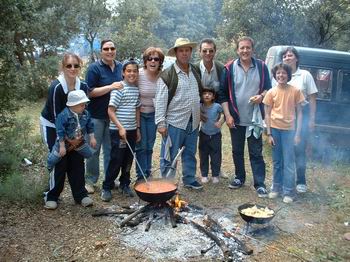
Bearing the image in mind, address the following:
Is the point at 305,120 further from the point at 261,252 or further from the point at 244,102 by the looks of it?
the point at 261,252

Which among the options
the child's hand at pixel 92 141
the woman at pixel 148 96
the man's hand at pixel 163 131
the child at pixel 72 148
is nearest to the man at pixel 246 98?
the man's hand at pixel 163 131

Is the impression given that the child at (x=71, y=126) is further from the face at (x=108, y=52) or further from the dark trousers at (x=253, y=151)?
the dark trousers at (x=253, y=151)

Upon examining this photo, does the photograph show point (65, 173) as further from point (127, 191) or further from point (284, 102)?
point (284, 102)

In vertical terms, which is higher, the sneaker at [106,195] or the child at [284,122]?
the child at [284,122]

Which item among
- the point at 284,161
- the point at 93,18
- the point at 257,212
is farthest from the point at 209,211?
the point at 93,18

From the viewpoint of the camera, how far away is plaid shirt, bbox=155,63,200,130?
15.7 feet

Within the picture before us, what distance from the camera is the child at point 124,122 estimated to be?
4.65 meters

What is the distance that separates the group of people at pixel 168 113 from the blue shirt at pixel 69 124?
0.04ft

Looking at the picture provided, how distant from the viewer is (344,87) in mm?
7516

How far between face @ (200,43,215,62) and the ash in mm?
2299

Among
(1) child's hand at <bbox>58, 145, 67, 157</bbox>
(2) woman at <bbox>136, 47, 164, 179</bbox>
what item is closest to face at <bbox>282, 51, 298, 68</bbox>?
(2) woman at <bbox>136, 47, 164, 179</bbox>

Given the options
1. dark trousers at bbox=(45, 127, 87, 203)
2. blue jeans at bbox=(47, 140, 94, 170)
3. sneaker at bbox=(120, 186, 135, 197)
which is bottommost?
sneaker at bbox=(120, 186, 135, 197)

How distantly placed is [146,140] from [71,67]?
1.49m

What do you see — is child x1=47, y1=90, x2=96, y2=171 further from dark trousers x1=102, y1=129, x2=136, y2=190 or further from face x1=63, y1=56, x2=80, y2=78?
dark trousers x1=102, y1=129, x2=136, y2=190
